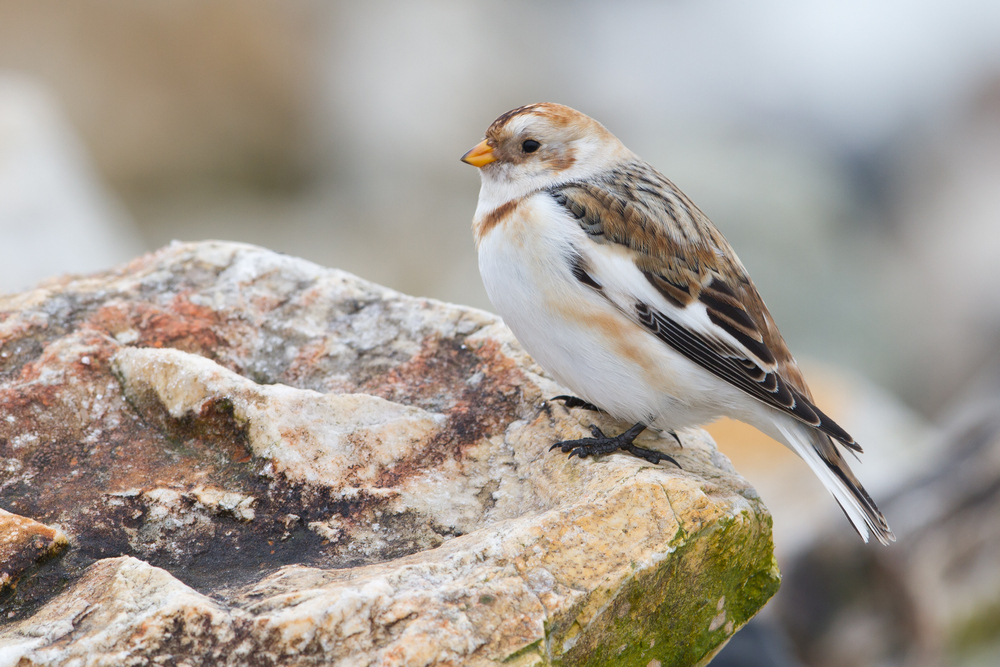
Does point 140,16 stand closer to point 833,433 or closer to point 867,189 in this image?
point 867,189

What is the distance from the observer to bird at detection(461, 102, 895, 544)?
2.97m

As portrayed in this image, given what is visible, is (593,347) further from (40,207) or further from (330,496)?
(40,207)

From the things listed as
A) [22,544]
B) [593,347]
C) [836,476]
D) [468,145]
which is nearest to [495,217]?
[593,347]

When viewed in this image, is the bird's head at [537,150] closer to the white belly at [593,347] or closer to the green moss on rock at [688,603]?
the white belly at [593,347]

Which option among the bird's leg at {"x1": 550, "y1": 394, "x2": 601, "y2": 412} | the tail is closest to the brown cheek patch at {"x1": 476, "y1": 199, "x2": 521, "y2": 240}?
the bird's leg at {"x1": 550, "y1": 394, "x2": 601, "y2": 412}

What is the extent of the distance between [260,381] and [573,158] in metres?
1.41

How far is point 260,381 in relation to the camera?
3.30 m

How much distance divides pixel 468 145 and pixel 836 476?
29.2 feet

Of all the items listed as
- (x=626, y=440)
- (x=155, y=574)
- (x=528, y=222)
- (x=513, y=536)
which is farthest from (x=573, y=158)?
(x=155, y=574)

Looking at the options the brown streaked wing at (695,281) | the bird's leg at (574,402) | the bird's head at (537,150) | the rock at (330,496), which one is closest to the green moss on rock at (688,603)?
the rock at (330,496)

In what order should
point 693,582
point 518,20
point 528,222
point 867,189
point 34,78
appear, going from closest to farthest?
point 693,582 → point 528,222 → point 34,78 → point 867,189 → point 518,20

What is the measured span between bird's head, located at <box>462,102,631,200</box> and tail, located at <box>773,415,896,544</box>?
118 centimetres

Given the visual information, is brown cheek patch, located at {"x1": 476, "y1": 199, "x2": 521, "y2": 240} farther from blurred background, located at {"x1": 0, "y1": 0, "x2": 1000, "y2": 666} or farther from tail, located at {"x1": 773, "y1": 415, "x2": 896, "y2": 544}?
blurred background, located at {"x1": 0, "y1": 0, "x2": 1000, "y2": 666}

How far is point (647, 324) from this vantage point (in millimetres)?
2994
